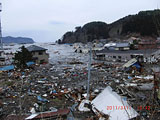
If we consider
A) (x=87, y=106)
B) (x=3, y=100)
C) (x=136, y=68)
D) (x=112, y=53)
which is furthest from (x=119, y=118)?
(x=112, y=53)

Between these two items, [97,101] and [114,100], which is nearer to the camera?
[114,100]

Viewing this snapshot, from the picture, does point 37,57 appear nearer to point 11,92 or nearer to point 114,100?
point 11,92

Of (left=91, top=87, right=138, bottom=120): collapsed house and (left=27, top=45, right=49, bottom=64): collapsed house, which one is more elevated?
(left=27, top=45, right=49, bottom=64): collapsed house

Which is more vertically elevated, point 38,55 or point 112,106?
point 38,55

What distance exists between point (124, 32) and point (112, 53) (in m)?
46.5

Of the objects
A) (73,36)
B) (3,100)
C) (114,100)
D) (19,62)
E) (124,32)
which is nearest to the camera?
(114,100)

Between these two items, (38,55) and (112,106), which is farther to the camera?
(38,55)

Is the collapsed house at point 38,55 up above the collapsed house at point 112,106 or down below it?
above

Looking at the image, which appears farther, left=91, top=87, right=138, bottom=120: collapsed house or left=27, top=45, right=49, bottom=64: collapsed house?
left=27, top=45, right=49, bottom=64: collapsed house

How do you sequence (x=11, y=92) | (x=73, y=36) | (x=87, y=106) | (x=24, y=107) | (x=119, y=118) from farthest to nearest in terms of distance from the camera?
(x=73, y=36)
(x=11, y=92)
(x=24, y=107)
(x=87, y=106)
(x=119, y=118)

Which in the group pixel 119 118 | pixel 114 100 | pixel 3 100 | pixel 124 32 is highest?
pixel 124 32

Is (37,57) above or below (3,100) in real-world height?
above

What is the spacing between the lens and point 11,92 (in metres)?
7.25

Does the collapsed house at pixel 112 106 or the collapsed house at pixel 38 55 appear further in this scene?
the collapsed house at pixel 38 55
